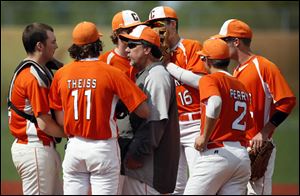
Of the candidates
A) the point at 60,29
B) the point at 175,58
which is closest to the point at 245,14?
the point at 60,29

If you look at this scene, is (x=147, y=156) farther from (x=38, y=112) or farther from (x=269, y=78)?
(x=269, y=78)

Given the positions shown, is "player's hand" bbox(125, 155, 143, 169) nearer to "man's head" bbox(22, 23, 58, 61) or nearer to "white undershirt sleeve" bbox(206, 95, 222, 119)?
"white undershirt sleeve" bbox(206, 95, 222, 119)

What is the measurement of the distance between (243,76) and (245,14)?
16.5 m

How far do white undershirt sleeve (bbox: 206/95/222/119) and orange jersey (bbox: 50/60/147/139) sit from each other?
0.56 meters

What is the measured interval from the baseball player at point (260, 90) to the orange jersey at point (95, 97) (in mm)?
1577

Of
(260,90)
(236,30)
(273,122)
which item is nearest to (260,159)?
(273,122)

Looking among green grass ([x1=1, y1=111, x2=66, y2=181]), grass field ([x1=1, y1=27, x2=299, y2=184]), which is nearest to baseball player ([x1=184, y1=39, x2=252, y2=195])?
green grass ([x1=1, y1=111, x2=66, y2=181])

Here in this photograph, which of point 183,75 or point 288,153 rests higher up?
point 183,75

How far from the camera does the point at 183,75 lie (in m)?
7.22

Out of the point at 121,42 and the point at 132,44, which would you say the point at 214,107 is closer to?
the point at 132,44

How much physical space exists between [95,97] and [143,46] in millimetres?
594

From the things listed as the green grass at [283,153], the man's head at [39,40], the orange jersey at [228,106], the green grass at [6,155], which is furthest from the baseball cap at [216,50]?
the green grass at [6,155]

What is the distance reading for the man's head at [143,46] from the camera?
620 centimetres

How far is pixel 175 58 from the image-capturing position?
7605 millimetres
